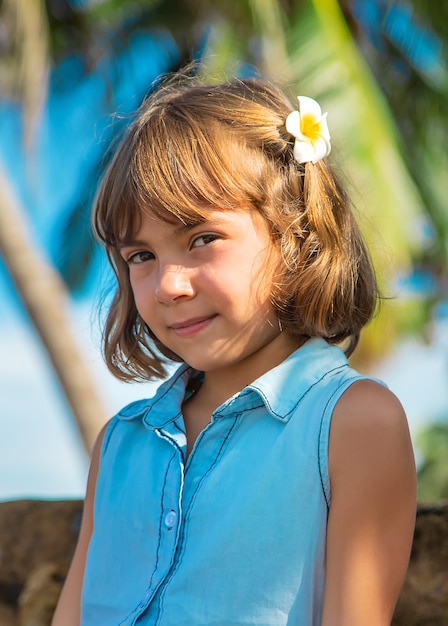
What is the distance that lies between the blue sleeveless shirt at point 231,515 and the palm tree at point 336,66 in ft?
10.0

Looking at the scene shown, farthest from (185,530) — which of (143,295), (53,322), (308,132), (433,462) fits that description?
(433,462)

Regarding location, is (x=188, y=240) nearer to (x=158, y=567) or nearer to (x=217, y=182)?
(x=217, y=182)

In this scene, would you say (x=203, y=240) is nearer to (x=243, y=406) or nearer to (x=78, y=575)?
(x=243, y=406)

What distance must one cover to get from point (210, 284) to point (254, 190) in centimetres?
24

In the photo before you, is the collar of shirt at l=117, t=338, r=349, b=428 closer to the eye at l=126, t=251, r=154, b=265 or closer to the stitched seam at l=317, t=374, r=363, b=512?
the stitched seam at l=317, t=374, r=363, b=512

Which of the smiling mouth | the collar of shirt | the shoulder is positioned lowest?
the shoulder

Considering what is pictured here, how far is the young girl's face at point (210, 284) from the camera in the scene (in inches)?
78.9

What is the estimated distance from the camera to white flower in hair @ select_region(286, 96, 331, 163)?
7.03 ft

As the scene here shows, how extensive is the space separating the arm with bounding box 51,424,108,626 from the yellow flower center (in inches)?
37.2

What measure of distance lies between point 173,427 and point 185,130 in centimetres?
71

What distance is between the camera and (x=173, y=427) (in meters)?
2.20

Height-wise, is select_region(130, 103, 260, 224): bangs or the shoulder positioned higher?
select_region(130, 103, 260, 224): bangs

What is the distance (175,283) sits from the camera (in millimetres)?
2000

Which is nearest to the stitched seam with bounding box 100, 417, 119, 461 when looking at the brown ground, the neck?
the neck
